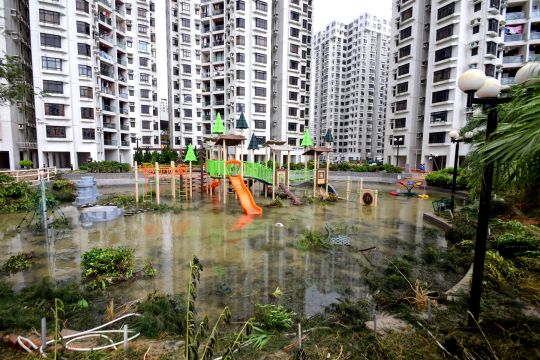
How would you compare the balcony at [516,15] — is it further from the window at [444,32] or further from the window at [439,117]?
the window at [439,117]

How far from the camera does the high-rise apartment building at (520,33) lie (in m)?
36.7

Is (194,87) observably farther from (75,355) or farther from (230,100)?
(75,355)

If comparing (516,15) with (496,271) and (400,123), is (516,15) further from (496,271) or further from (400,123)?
(496,271)

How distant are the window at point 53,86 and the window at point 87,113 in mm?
3103

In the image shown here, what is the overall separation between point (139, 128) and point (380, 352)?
5455 centimetres

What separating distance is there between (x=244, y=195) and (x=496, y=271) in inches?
505

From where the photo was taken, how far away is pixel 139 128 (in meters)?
50.9

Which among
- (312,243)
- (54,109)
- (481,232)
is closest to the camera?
(481,232)

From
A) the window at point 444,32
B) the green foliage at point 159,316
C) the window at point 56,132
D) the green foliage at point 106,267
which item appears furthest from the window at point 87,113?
the window at point 444,32

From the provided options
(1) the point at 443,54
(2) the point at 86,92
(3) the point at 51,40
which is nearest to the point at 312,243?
(2) the point at 86,92

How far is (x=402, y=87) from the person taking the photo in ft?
150

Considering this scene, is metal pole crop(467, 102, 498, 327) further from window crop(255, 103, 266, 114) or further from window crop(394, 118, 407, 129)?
window crop(394, 118, 407, 129)

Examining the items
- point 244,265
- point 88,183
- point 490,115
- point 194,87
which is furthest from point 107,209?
point 194,87

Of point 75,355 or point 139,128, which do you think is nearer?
point 75,355
